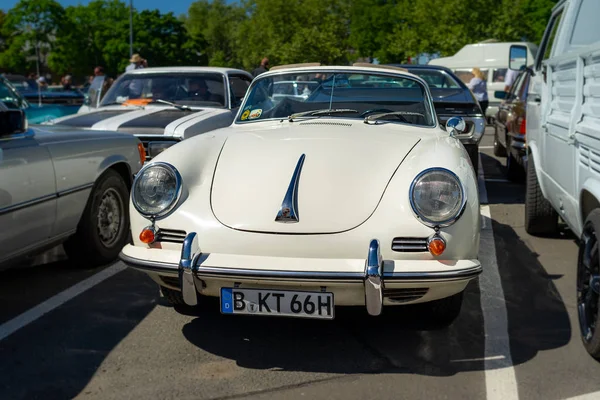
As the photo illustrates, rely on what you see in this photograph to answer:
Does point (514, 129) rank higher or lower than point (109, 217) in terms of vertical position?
higher

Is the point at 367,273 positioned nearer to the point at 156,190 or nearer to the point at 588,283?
the point at 156,190

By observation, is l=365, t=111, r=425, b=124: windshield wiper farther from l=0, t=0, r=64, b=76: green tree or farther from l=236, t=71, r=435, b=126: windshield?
l=0, t=0, r=64, b=76: green tree

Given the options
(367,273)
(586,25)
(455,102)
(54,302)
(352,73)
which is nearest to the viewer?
(367,273)

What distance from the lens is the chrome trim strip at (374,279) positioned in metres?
3.13

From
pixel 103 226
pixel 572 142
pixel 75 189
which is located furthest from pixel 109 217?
pixel 572 142

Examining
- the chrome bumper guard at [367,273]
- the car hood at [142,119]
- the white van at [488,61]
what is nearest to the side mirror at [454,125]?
the chrome bumper guard at [367,273]

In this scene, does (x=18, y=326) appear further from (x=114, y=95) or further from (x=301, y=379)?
(x=114, y=95)

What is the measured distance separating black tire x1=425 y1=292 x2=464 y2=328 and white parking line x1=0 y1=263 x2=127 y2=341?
228 cm

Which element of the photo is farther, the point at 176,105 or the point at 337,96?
the point at 176,105

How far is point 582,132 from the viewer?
12.5 feet

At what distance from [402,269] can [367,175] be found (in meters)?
0.58

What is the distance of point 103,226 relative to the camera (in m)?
5.24

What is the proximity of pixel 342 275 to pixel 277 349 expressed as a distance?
759 mm

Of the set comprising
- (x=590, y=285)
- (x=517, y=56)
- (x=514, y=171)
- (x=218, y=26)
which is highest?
(x=218, y=26)
